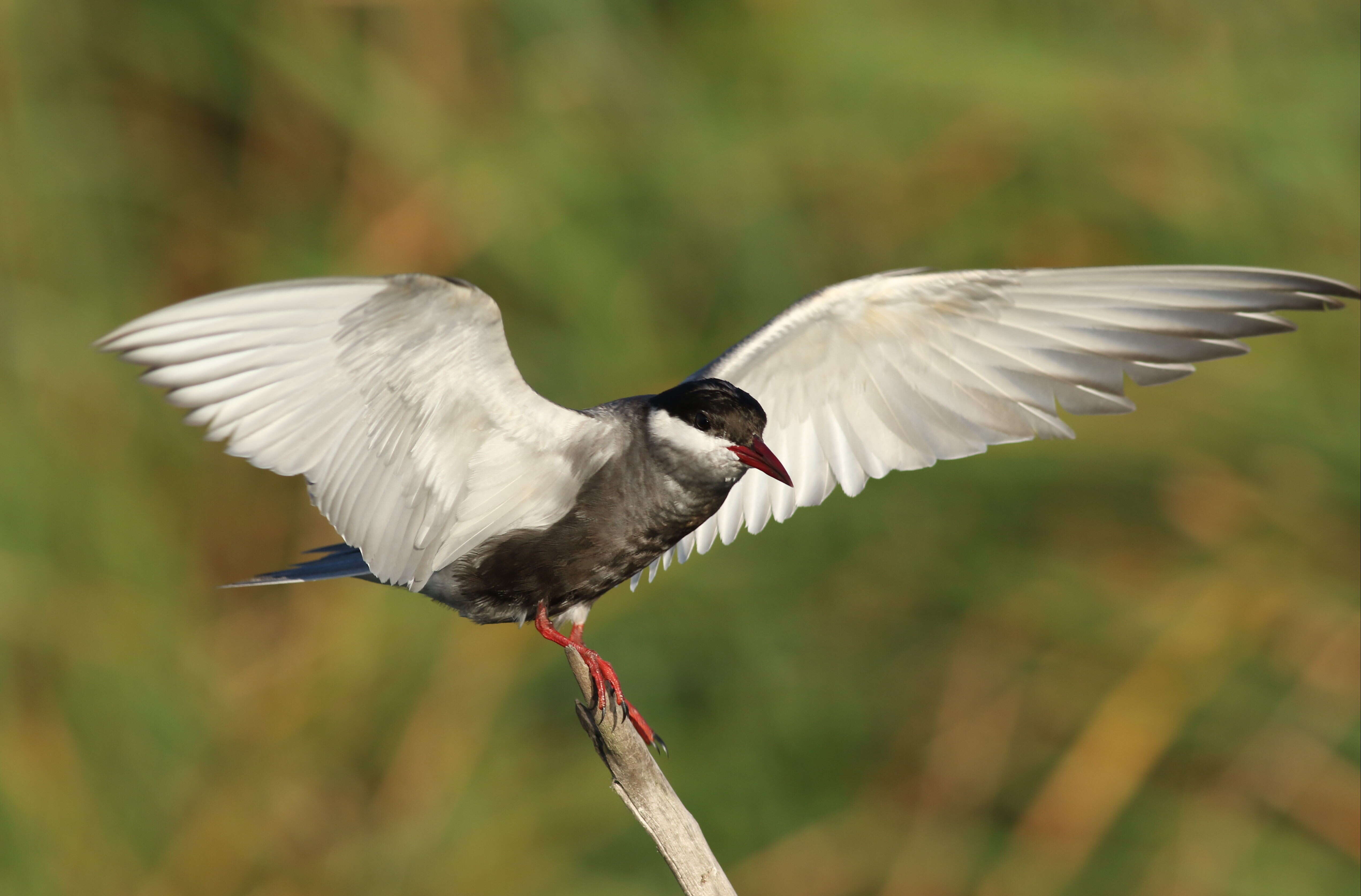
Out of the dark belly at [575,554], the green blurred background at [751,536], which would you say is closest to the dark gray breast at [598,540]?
the dark belly at [575,554]

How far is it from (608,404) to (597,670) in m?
0.59

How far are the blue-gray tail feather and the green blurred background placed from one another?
195 centimetres

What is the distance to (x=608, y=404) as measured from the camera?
104 inches

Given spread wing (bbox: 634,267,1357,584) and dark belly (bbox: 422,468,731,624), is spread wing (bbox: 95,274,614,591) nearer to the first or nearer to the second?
dark belly (bbox: 422,468,731,624)

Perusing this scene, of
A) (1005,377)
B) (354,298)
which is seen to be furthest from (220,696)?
(1005,377)

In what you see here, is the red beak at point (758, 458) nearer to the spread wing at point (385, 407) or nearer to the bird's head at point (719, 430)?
the bird's head at point (719, 430)

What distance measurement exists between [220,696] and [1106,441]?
3714 millimetres

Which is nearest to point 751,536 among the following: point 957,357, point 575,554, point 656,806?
point 957,357

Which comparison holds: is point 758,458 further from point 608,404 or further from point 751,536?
point 751,536

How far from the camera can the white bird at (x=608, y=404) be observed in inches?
87.3

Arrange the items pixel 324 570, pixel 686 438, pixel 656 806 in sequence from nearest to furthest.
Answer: pixel 656 806 < pixel 686 438 < pixel 324 570

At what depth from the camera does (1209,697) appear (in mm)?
4438

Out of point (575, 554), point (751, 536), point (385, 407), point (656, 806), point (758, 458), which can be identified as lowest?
point (751, 536)

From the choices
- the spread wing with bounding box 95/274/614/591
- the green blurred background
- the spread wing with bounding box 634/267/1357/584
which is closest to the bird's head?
the spread wing with bounding box 95/274/614/591
